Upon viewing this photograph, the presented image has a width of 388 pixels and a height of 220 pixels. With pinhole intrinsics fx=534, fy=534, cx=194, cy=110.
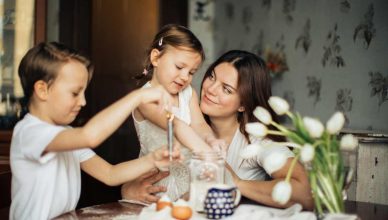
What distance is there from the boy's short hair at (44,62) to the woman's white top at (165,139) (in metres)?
0.54

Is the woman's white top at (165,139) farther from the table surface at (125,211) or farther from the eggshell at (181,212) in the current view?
the eggshell at (181,212)

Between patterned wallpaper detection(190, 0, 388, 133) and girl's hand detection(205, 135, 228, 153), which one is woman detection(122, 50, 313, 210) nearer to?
girl's hand detection(205, 135, 228, 153)

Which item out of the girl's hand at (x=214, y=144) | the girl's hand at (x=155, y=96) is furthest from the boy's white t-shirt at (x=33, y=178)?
the girl's hand at (x=214, y=144)

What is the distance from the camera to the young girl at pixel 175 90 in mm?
2041

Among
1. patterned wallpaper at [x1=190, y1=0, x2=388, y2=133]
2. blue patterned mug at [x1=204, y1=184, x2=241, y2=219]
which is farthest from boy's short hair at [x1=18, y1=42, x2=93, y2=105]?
patterned wallpaper at [x1=190, y1=0, x2=388, y2=133]

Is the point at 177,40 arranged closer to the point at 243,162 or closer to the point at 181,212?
the point at 243,162

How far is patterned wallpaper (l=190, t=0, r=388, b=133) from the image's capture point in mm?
3273

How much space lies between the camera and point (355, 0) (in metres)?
3.44

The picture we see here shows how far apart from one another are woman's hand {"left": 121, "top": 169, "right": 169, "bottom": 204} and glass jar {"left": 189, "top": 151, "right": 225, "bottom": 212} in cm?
33

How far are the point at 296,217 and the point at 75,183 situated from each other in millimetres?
728

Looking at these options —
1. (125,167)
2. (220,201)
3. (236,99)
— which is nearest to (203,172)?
(220,201)

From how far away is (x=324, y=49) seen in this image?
146 inches

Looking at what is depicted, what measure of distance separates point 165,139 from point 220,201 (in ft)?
2.26

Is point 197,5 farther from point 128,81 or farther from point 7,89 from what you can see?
point 7,89
